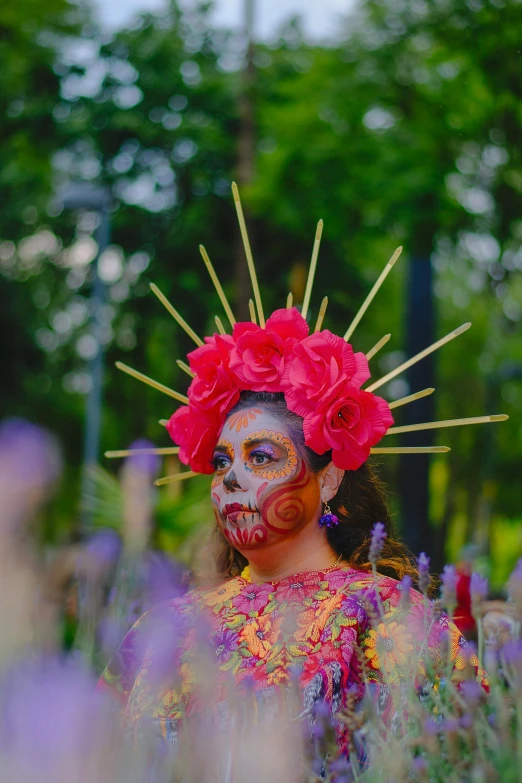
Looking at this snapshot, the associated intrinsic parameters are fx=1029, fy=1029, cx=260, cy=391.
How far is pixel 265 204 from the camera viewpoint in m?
9.02

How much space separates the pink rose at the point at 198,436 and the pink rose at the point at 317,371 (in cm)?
25

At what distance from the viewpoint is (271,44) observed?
1282 centimetres

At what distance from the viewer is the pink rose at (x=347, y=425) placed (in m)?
2.48

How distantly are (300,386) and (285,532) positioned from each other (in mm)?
355

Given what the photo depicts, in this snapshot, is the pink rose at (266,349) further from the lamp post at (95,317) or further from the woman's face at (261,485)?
the lamp post at (95,317)

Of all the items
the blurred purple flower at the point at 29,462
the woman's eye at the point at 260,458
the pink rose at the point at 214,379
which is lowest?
the blurred purple flower at the point at 29,462

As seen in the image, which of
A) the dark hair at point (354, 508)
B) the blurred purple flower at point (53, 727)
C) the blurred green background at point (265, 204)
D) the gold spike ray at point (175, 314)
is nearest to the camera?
the blurred purple flower at point (53, 727)

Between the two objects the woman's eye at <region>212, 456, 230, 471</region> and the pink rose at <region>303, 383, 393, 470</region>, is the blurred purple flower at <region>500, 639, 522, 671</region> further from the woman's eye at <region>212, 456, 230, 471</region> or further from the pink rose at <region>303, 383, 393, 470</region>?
the woman's eye at <region>212, 456, 230, 471</region>

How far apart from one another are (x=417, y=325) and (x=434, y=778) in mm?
5700

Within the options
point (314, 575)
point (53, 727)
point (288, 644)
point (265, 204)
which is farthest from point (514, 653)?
point (265, 204)

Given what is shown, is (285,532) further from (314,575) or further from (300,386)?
(300,386)

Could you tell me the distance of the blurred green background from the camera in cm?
744

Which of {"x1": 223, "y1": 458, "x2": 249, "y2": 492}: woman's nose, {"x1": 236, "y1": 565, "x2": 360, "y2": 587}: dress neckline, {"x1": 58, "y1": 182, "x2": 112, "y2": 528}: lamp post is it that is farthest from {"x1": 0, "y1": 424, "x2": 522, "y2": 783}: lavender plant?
{"x1": 58, "y1": 182, "x2": 112, "y2": 528}: lamp post

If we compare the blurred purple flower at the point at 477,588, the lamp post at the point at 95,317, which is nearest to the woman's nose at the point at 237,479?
the blurred purple flower at the point at 477,588
